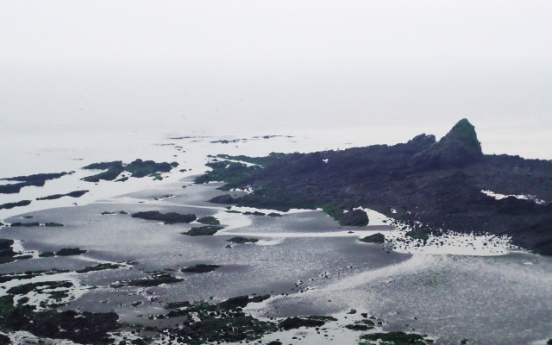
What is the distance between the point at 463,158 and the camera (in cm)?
8700

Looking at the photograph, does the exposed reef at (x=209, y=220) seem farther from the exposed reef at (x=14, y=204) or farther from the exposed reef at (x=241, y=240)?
the exposed reef at (x=14, y=204)

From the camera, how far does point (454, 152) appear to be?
86688 millimetres

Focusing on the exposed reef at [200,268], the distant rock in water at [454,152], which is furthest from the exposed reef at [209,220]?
the distant rock in water at [454,152]

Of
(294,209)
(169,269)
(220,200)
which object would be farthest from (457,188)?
(169,269)

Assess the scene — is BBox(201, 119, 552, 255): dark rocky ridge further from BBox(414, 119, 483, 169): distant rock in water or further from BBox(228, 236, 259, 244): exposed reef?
BBox(228, 236, 259, 244): exposed reef

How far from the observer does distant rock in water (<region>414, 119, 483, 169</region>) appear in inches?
3401

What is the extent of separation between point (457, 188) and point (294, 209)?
753 inches

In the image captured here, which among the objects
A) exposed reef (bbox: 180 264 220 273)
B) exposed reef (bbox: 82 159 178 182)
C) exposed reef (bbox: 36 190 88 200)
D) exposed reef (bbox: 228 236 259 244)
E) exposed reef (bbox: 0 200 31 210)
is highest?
exposed reef (bbox: 82 159 178 182)

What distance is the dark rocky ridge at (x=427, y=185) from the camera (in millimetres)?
68688

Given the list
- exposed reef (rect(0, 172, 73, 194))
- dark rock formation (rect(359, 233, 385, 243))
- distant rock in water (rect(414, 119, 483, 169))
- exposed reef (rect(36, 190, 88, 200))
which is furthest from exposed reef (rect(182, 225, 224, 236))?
exposed reef (rect(0, 172, 73, 194))

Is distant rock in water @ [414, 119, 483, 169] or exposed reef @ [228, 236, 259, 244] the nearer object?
exposed reef @ [228, 236, 259, 244]

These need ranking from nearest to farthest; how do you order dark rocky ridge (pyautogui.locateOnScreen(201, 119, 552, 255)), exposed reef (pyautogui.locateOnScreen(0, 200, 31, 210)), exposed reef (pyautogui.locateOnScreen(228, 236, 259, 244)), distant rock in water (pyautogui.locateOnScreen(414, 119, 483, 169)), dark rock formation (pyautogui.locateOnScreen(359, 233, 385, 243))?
dark rock formation (pyautogui.locateOnScreen(359, 233, 385, 243)) < exposed reef (pyautogui.locateOnScreen(228, 236, 259, 244)) < dark rocky ridge (pyautogui.locateOnScreen(201, 119, 552, 255)) < exposed reef (pyautogui.locateOnScreen(0, 200, 31, 210)) < distant rock in water (pyautogui.locateOnScreen(414, 119, 483, 169))

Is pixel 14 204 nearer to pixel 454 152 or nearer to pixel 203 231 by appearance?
pixel 203 231

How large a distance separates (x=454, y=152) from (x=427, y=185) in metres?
8.91
